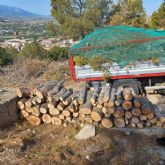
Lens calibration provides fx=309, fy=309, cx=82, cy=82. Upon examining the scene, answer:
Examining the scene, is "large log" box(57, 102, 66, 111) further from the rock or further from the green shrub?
the green shrub

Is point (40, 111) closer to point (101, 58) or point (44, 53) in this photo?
point (101, 58)

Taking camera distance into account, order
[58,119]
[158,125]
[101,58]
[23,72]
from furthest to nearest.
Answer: [23,72]
[101,58]
[58,119]
[158,125]

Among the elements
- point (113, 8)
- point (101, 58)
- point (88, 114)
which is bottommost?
point (88, 114)

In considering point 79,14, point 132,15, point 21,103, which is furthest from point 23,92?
point 79,14

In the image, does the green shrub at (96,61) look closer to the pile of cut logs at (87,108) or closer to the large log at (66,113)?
the pile of cut logs at (87,108)

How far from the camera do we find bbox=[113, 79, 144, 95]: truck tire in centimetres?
991

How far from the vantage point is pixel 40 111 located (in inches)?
293

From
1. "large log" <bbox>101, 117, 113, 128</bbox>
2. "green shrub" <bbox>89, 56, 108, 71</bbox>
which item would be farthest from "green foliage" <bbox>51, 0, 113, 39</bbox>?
"large log" <bbox>101, 117, 113, 128</bbox>

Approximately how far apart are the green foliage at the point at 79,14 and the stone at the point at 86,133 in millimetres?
15645

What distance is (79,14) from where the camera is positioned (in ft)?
76.8

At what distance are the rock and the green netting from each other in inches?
144

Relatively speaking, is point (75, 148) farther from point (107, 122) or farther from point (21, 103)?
point (21, 103)

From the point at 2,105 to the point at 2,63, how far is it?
9352mm

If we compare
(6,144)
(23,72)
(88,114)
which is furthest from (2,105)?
(23,72)
